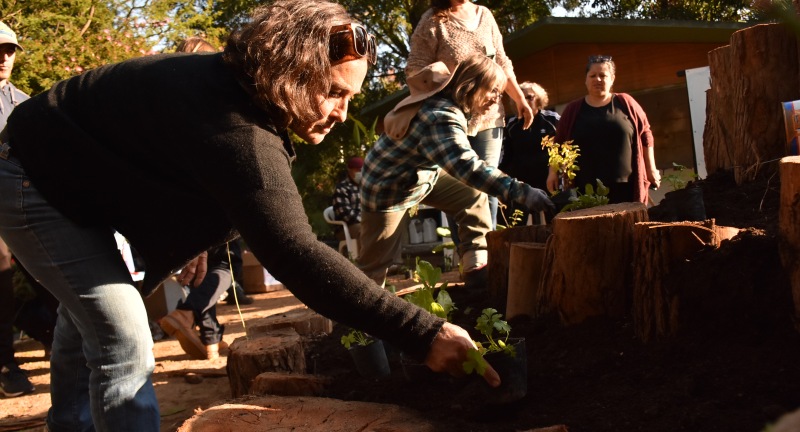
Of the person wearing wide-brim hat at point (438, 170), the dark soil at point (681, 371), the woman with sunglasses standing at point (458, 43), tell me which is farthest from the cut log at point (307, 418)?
the woman with sunglasses standing at point (458, 43)

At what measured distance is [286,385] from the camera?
3359 millimetres

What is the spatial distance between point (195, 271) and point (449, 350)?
3.78 metres

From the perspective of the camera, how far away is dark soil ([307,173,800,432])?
8.18 feet

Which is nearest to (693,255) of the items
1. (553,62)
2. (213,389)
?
(213,389)

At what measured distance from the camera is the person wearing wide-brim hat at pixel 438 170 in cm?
430

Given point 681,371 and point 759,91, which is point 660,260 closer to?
point 681,371

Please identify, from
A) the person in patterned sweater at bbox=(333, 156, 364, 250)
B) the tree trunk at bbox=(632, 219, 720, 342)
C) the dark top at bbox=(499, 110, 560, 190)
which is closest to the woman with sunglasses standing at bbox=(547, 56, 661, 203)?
the dark top at bbox=(499, 110, 560, 190)

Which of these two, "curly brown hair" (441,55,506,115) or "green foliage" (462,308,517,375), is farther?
"curly brown hair" (441,55,506,115)

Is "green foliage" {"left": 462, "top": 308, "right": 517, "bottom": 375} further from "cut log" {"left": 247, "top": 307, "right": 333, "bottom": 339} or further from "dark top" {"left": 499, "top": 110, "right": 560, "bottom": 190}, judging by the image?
"dark top" {"left": 499, "top": 110, "right": 560, "bottom": 190}

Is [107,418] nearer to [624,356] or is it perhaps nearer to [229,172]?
[229,172]

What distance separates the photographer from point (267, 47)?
84.0 inches

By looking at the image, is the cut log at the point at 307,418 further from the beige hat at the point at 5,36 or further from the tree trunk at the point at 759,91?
the beige hat at the point at 5,36

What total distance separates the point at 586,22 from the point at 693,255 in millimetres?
8526

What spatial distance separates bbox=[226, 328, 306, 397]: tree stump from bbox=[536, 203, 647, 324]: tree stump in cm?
129
